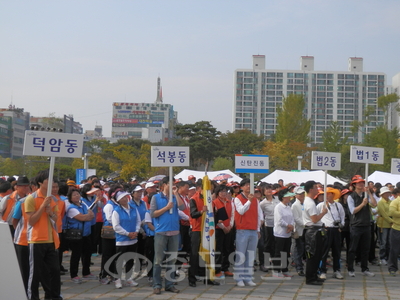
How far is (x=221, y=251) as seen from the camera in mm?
10227

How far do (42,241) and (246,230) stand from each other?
3942mm

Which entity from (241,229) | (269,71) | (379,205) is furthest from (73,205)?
(269,71)

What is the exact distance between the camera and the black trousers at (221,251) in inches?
399

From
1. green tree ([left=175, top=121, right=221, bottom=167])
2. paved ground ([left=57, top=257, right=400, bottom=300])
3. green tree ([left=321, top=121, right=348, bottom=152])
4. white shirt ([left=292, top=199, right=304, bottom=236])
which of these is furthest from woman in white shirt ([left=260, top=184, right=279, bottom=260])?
green tree ([left=175, top=121, right=221, bottom=167])

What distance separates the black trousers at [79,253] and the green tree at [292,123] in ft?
187

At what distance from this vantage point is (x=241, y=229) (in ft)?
31.8

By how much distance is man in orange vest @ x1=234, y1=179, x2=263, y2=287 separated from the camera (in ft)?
31.4

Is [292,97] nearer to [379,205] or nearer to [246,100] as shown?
[379,205]

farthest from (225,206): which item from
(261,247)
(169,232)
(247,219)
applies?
(261,247)

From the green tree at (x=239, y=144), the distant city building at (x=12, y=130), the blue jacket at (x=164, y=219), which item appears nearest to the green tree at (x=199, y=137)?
the green tree at (x=239, y=144)

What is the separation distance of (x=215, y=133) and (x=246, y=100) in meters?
89.9

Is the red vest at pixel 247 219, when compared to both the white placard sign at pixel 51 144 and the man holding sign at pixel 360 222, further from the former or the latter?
the white placard sign at pixel 51 144

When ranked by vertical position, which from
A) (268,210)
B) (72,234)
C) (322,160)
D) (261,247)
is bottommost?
(261,247)

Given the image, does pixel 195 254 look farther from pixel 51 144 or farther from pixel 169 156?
pixel 51 144
